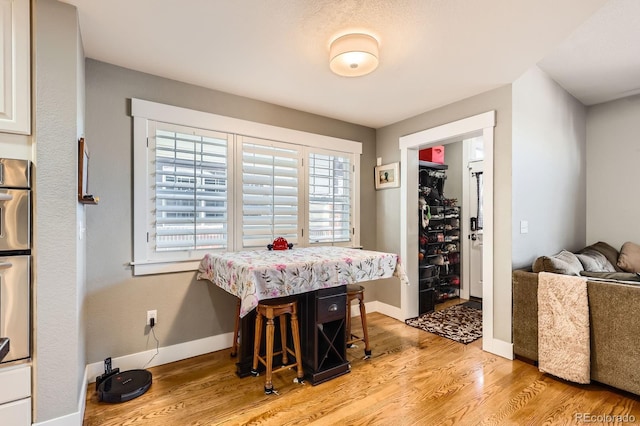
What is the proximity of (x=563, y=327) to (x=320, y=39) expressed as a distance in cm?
284

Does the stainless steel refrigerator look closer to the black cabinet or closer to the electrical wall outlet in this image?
the electrical wall outlet

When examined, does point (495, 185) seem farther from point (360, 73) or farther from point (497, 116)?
point (360, 73)

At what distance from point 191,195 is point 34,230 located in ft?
3.92

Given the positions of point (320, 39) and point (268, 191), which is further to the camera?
point (268, 191)

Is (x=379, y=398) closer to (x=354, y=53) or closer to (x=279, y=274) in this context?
(x=279, y=274)

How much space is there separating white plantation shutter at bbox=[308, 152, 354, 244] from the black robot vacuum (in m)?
2.00

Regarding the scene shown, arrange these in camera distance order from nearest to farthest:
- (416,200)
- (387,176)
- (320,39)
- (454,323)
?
1. (320,39)
2. (454,323)
3. (416,200)
4. (387,176)

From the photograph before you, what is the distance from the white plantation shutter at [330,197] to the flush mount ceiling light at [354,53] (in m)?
1.53

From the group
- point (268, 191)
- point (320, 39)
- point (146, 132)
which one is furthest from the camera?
point (268, 191)

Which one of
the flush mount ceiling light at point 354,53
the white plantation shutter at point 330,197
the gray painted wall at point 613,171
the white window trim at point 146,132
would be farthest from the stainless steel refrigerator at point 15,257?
the gray painted wall at point 613,171

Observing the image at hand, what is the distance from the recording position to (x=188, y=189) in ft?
9.11

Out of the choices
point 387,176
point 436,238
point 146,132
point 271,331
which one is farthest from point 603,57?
point 146,132

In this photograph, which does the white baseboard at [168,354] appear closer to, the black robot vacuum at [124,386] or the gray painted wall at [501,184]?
the black robot vacuum at [124,386]

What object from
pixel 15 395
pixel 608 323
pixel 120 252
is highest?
pixel 120 252
